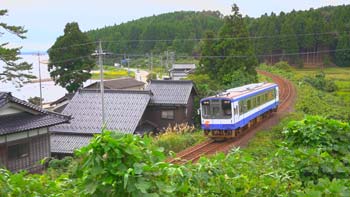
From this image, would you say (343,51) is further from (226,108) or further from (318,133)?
(318,133)

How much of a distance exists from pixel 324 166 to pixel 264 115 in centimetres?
1604

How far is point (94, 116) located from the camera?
19.1 meters

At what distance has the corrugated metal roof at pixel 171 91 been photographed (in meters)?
19.8

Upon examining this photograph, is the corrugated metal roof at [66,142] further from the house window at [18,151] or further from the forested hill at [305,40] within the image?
the forested hill at [305,40]

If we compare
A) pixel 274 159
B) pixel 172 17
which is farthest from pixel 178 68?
pixel 172 17

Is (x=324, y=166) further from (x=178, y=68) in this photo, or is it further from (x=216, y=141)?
(x=178, y=68)

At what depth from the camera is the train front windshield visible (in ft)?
50.1

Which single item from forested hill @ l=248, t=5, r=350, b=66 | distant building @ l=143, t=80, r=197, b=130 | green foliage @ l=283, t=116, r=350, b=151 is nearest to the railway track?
distant building @ l=143, t=80, r=197, b=130

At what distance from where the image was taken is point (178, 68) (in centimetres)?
4578

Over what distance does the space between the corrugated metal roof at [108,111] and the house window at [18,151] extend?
6.09 metres

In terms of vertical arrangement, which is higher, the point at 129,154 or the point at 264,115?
the point at 129,154

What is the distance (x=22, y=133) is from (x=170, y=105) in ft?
29.8

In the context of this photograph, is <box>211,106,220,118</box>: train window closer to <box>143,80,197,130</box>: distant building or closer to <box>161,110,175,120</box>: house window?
<box>143,80,197,130</box>: distant building

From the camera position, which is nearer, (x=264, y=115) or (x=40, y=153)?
(x=40, y=153)
